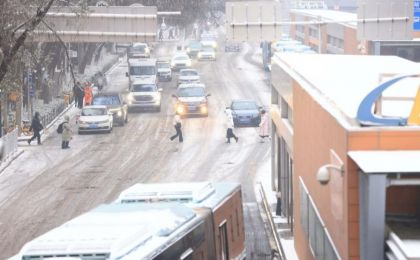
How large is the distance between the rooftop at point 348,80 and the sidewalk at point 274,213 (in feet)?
13.0

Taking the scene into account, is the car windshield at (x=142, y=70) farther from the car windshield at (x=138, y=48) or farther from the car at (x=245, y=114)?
the car windshield at (x=138, y=48)

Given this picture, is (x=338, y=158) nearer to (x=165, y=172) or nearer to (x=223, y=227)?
(x=223, y=227)

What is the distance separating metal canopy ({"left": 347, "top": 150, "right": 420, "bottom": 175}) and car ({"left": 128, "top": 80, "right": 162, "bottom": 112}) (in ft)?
141

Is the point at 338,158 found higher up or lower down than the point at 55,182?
higher up

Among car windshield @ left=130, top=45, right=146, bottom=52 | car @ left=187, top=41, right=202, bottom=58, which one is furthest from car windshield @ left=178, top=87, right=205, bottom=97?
car @ left=187, top=41, right=202, bottom=58

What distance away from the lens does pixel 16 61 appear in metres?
29.7

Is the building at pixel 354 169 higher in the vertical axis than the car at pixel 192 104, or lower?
higher

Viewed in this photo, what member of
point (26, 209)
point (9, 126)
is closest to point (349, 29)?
point (9, 126)

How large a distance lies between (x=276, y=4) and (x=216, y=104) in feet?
84.7

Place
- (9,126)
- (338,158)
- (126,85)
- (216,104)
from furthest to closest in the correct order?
(126,85)
(216,104)
(9,126)
(338,158)

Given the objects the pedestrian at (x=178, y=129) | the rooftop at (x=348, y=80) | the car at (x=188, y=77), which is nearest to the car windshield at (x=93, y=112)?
the pedestrian at (x=178, y=129)

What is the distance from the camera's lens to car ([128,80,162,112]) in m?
55.1

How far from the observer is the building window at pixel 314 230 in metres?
15.1

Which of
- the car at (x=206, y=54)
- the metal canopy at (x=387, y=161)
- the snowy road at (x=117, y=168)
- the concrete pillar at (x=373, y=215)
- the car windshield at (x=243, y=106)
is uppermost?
the metal canopy at (x=387, y=161)
